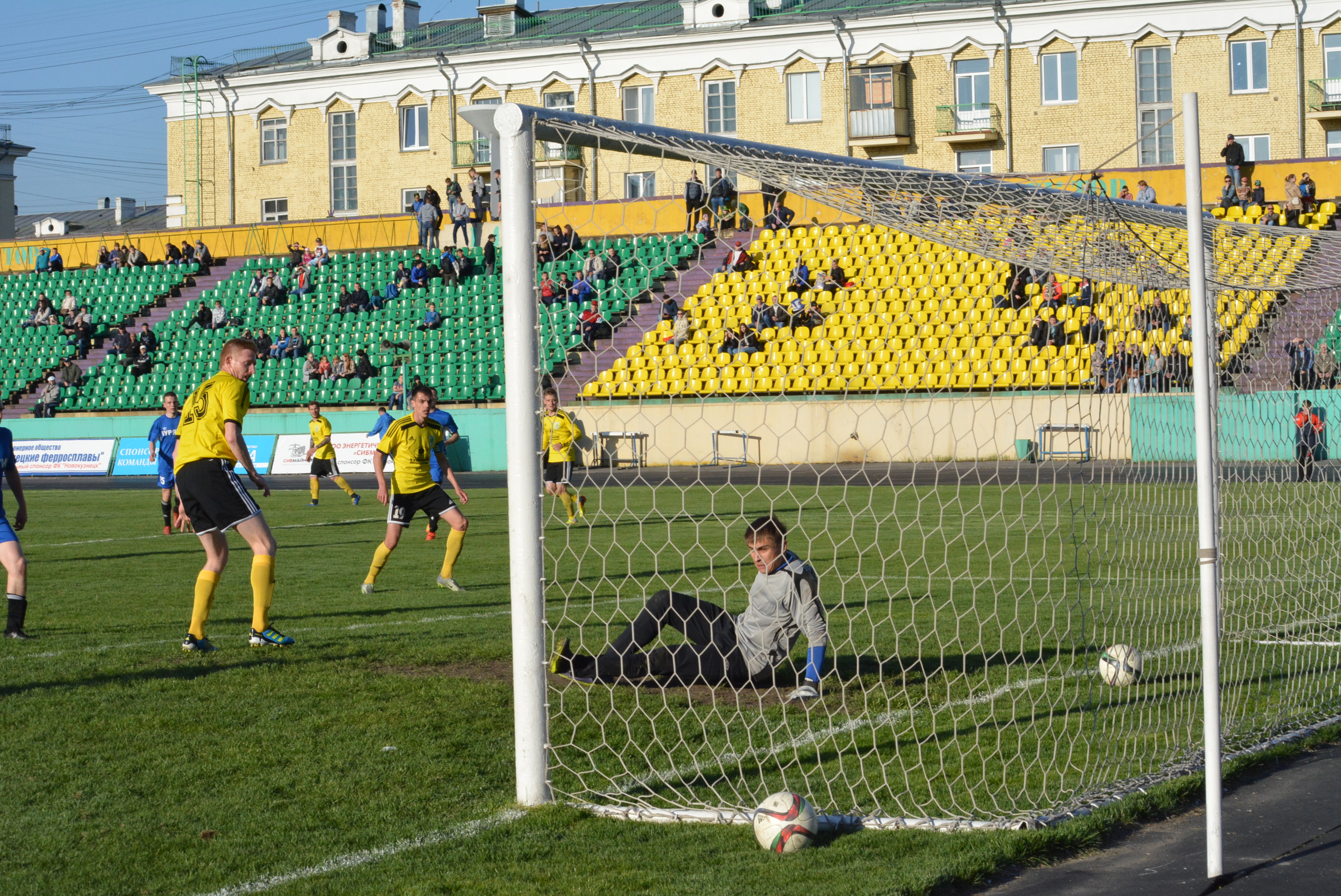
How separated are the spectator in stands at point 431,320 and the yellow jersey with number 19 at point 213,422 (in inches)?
1035

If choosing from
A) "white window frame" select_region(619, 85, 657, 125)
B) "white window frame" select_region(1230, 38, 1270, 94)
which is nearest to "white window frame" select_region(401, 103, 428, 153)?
"white window frame" select_region(619, 85, 657, 125)

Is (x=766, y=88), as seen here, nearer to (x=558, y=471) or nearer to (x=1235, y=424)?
(x=558, y=471)

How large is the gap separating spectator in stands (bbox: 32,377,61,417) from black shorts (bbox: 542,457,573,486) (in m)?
27.7

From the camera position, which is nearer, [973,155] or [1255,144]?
[1255,144]

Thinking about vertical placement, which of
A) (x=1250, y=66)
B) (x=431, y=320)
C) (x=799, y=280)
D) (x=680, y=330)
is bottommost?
(x=680, y=330)

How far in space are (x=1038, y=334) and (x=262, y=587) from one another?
5180mm

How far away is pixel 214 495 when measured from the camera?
848 cm

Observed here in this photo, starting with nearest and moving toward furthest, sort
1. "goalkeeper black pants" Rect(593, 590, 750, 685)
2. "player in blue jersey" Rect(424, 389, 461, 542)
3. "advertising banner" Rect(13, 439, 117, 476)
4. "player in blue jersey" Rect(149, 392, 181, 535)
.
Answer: "goalkeeper black pants" Rect(593, 590, 750, 685) → "player in blue jersey" Rect(424, 389, 461, 542) → "player in blue jersey" Rect(149, 392, 181, 535) → "advertising banner" Rect(13, 439, 117, 476)

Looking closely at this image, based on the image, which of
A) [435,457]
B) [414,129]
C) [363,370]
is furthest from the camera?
[414,129]

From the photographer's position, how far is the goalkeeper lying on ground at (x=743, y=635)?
6.77 metres

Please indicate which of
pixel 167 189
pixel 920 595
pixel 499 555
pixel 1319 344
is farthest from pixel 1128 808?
pixel 167 189

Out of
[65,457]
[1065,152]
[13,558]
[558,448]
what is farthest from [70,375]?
[13,558]

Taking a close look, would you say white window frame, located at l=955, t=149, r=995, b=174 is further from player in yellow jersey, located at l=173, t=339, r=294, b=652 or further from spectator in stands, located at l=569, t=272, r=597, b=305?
player in yellow jersey, located at l=173, t=339, r=294, b=652

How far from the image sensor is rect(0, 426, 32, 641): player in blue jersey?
902cm
